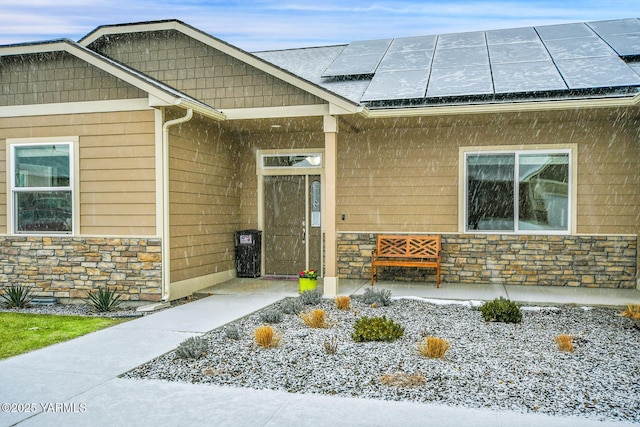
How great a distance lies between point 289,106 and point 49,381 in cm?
536

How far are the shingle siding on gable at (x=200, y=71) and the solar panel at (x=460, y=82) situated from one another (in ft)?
6.92

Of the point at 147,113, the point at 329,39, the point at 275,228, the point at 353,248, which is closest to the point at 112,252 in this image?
the point at 147,113

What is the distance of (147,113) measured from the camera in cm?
781

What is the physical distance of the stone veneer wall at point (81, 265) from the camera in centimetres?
784

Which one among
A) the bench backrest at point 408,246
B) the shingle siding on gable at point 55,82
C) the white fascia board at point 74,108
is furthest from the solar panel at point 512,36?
the shingle siding on gable at point 55,82

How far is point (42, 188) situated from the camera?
27.1ft

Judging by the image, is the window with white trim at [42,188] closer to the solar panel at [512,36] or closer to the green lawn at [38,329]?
the green lawn at [38,329]

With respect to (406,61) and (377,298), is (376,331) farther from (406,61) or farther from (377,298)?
(406,61)

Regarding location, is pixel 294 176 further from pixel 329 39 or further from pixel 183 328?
pixel 329 39

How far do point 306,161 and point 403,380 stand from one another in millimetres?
6626

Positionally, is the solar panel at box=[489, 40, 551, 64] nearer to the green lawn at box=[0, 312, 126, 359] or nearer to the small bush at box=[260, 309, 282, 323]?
the small bush at box=[260, 309, 282, 323]

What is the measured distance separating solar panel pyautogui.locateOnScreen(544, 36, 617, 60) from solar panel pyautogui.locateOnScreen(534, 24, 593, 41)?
0.94 ft

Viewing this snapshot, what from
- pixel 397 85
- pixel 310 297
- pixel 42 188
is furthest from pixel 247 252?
pixel 397 85

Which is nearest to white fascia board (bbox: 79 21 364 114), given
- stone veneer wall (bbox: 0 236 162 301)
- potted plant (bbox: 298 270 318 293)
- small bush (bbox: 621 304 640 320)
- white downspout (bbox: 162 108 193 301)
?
A: white downspout (bbox: 162 108 193 301)
